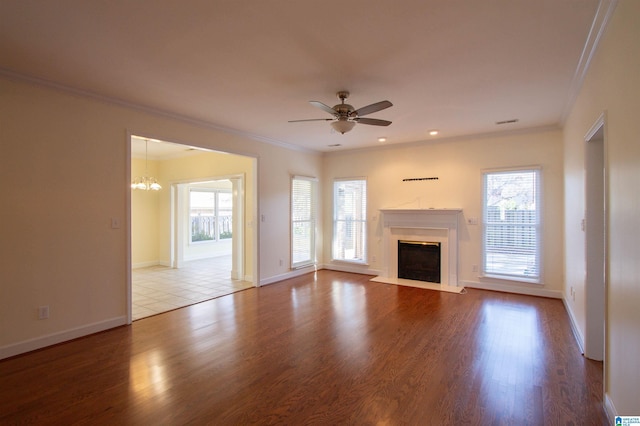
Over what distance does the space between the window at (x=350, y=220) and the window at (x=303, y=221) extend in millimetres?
526

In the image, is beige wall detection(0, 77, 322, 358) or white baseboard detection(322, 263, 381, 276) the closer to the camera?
beige wall detection(0, 77, 322, 358)

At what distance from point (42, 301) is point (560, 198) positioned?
7.01m

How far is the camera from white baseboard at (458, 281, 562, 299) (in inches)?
197

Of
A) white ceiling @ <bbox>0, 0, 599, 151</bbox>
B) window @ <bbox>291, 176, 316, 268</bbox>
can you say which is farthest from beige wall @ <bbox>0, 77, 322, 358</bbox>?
window @ <bbox>291, 176, 316, 268</bbox>

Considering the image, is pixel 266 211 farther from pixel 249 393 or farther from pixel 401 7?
pixel 401 7

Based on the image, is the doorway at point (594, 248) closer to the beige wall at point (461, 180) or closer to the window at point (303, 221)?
the beige wall at point (461, 180)

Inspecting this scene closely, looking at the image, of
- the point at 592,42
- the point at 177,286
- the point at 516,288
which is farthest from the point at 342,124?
the point at 177,286

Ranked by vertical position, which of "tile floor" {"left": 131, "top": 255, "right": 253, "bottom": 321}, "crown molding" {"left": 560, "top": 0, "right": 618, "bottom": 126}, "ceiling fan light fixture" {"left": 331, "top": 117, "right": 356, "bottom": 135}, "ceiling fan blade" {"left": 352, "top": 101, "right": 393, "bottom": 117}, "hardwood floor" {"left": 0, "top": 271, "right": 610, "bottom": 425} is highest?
"crown molding" {"left": 560, "top": 0, "right": 618, "bottom": 126}

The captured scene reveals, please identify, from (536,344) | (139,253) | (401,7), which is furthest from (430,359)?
(139,253)

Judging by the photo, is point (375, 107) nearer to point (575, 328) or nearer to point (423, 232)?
point (575, 328)

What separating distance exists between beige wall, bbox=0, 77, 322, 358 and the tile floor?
807 millimetres

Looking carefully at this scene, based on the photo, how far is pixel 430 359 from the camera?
117 inches

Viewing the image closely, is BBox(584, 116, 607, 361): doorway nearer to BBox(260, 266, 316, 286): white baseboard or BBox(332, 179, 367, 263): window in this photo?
BBox(332, 179, 367, 263): window

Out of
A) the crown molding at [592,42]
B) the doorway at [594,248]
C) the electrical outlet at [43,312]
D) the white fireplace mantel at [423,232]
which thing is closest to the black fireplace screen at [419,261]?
the white fireplace mantel at [423,232]
